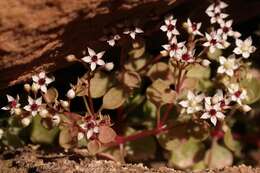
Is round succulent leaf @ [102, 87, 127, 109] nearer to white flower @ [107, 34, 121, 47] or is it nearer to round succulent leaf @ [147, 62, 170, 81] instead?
round succulent leaf @ [147, 62, 170, 81]

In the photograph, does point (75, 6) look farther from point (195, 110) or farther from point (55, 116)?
point (195, 110)

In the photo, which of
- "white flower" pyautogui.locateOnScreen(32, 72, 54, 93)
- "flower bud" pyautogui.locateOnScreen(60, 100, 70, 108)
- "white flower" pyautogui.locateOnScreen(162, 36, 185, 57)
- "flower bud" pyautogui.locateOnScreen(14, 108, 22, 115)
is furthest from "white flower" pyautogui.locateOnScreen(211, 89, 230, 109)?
"flower bud" pyautogui.locateOnScreen(14, 108, 22, 115)

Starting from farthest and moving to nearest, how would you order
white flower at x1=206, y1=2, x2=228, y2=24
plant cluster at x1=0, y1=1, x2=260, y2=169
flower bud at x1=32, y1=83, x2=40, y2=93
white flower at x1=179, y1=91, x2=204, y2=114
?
1. white flower at x1=206, y1=2, x2=228, y2=24
2. white flower at x1=179, y1=91, x2=204, y2=114
3. plant cluster at x1=0, y1=1, x2=260, y2=169
4. flower bud at x1=32, y1=83, x2=40, y2=93

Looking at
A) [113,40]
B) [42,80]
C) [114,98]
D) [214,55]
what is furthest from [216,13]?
[42,80]

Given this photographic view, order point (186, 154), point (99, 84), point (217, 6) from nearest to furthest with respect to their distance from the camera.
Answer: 1. point (217, 6)
2. point (99, 84)
3. point (186, 154)

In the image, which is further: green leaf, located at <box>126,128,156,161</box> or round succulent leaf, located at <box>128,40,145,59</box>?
green leaf, located at <box>126,128,156,161</box>

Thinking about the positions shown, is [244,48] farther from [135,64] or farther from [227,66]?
[135,64]

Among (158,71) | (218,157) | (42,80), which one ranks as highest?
(158,71)

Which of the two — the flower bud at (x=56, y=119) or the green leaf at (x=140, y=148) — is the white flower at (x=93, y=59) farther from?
the green leaf at (x=140, y=148)

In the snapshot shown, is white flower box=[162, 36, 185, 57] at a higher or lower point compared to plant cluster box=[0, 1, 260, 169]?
higher
